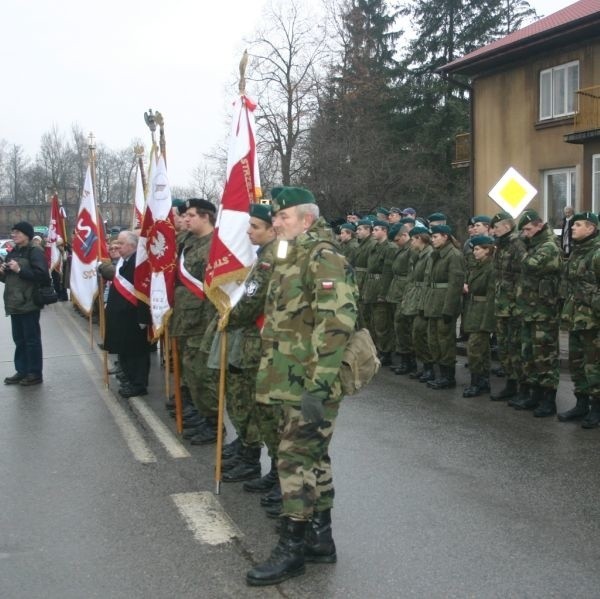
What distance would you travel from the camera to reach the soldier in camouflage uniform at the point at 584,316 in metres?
7.21

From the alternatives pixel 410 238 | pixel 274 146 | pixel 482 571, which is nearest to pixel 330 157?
pixel 274 146

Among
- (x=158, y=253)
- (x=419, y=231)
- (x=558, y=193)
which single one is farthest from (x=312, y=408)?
(x=558, y=193)

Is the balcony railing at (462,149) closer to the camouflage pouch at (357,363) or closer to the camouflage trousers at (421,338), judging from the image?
the camouflage trousers at (421,338)

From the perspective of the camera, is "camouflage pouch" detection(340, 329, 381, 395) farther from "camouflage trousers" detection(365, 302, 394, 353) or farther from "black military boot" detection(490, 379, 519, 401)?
"camouflage trousers" detection(365, 302, 394, 353)

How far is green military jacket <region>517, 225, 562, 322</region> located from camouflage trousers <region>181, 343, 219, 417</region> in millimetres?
3489

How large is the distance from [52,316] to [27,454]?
507 inches

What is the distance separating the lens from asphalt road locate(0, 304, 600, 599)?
3.96 metres

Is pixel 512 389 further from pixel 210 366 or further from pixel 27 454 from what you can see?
pixel 27 454

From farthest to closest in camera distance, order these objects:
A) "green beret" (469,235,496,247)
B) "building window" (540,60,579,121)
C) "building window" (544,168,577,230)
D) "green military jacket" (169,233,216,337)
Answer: "building window" (544,168,577,230)
"building window" (540,60,579,121)
"green beret" (469,235,496,247)
"green military jacket" (169,233,216,337)

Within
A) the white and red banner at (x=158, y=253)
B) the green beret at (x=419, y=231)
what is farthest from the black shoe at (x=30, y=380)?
the green beret at (x=419, y=231)

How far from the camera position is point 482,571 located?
13.3 feet

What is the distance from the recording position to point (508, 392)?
857 centimetres

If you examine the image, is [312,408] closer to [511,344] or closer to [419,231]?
[511,344]

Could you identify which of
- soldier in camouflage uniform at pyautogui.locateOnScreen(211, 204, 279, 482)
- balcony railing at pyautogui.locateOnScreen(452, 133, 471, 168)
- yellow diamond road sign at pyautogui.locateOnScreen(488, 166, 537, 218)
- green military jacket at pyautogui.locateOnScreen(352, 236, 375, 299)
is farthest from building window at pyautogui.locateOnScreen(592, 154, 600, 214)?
soldier in camouflage uniform at pyautogui.locateOnScreen(211, 204, 279, 482)
